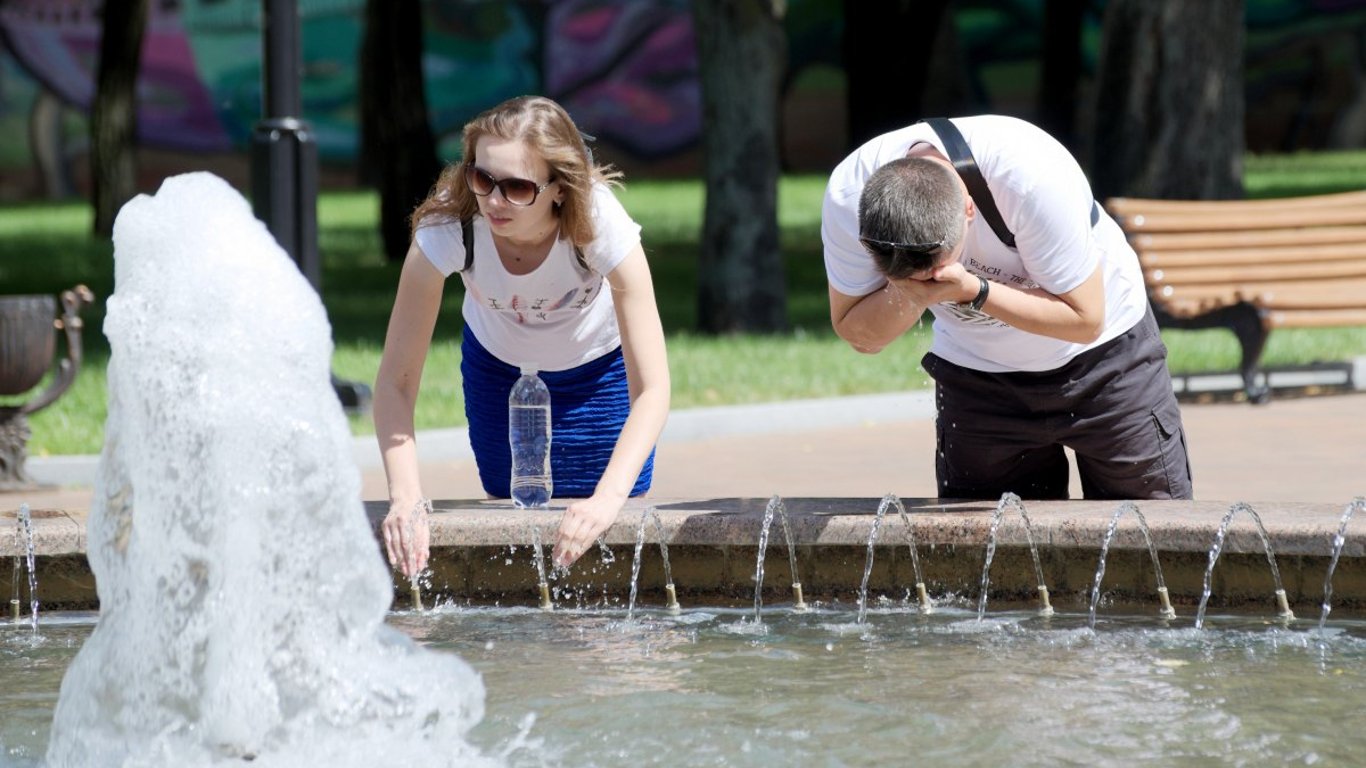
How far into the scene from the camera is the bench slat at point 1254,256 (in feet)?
33.6

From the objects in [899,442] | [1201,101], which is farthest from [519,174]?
[1201,101]

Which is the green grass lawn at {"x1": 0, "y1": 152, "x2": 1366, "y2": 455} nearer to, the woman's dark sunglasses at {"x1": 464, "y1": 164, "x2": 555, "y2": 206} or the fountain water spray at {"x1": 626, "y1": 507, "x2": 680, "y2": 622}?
the fountain water spray at {"x1": 626, "y1": 507, "x2": 680, "y2": 622}

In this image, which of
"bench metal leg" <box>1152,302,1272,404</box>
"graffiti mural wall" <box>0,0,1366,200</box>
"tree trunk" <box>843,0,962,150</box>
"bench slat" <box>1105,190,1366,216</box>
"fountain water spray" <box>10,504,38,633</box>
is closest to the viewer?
"fountain water spray" <box>10,504,38,633</box>

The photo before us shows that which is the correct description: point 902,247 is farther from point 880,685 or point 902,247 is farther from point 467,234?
point 467,234

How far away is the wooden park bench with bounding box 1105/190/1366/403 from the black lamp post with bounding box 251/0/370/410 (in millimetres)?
4197

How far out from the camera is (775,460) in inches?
323

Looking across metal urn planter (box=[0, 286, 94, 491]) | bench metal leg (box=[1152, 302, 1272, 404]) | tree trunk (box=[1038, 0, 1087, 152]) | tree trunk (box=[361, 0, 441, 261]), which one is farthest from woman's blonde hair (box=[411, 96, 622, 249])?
tree trunk (box=[1038, 0, 1087, 152])

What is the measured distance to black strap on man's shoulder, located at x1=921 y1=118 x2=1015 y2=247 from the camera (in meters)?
4.20

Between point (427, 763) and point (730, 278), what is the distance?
964 cm

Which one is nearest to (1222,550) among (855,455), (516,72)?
(855,455)

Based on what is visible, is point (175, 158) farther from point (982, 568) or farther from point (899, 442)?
point (982, 568)

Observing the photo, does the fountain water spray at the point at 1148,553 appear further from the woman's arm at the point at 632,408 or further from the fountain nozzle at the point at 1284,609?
the woman's arm at the point at 632,408

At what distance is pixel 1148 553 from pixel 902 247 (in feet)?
3.59

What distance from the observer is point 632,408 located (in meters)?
4.26
